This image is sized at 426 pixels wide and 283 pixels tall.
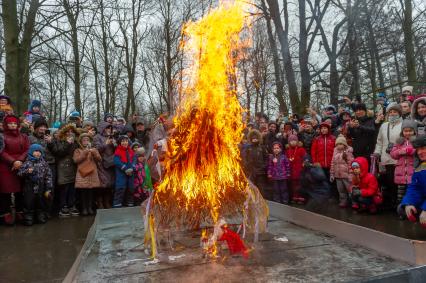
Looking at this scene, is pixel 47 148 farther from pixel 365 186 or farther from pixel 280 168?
pixel 365 186

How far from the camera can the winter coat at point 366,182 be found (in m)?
7.97

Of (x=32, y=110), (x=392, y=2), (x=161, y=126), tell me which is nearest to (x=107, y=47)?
(x=32, y=110)

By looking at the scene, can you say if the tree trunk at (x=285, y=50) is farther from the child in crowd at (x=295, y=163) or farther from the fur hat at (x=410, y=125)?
the fur hat at (x=410, y=125)

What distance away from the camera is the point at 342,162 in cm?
870

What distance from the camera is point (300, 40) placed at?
16156 millimetres

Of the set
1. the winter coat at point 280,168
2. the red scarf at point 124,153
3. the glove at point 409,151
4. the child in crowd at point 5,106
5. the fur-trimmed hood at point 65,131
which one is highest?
the child in crowd at point 5,106

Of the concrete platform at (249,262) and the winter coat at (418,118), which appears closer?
the concrete platform at (249,262)

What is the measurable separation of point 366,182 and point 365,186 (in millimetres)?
88

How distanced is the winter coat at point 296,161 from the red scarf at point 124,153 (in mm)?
3778

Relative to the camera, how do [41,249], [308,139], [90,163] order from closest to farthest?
[41,249] < [90,163] < [308,139]

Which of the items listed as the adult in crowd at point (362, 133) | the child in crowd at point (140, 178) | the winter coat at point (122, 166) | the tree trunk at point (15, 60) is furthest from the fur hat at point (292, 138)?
the tree trunk at point (15, 60)

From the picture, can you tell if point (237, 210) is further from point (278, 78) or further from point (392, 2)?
point (278, 78)

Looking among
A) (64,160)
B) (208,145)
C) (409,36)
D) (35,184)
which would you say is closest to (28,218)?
(35,184)

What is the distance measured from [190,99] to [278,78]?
11551 mm
